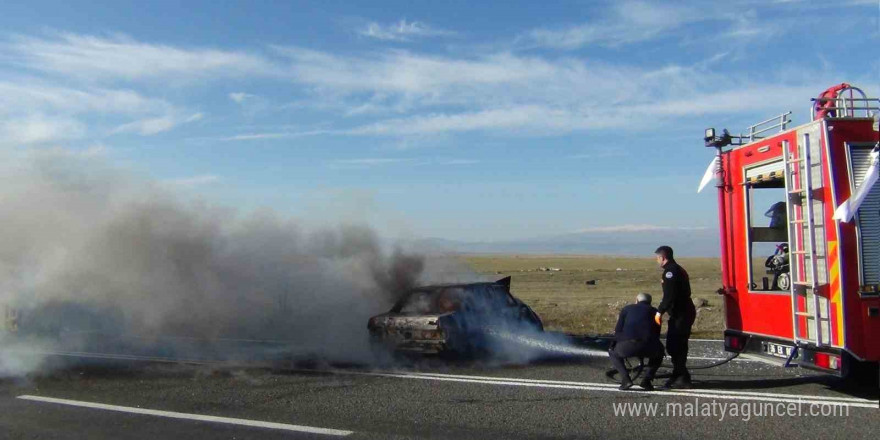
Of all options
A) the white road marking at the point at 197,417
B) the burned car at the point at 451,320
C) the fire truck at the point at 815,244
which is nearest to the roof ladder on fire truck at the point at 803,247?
→ the fire truck at the point at 815,244

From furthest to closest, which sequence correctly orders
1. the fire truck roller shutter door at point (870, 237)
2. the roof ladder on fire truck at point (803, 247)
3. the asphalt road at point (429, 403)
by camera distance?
the roof ladder on fire truck at point (803, 247) → the fire truck roller shutter door at point (870, 237) → the asphalt road at point (429, 403)

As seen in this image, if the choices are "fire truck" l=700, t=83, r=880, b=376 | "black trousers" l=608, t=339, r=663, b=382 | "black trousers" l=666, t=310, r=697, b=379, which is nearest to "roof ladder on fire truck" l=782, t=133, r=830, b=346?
"fire truck" l=700, t=83, r=880, b=376

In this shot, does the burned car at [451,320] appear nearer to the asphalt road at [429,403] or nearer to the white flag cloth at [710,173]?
the asphalt road at [429,403]

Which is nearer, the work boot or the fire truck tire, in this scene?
the fire truck tire

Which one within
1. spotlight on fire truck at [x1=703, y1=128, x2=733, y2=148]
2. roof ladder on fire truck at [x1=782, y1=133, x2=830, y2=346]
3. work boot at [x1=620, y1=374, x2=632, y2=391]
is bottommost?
work boot at [x1=620, y1=374, x2=632, y2=391]

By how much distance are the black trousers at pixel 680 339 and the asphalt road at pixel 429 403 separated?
0.32 metres

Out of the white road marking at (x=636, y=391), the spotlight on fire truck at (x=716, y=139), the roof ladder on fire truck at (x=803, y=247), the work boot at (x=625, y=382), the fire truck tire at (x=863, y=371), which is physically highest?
the spotlight on fire truck at (x=716, y=139)

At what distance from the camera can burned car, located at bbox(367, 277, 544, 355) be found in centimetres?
991

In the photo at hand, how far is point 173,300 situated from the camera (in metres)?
14.7

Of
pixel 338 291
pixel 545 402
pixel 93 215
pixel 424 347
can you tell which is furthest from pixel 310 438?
pixel 93 215

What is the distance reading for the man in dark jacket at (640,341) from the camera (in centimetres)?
762

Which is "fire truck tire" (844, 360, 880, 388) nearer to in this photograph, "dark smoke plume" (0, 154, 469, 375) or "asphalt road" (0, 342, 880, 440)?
"asphalt road" (0, 342, 880, 440)

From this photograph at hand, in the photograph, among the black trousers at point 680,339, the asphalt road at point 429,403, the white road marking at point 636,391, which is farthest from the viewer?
the black trousers at point 680,339

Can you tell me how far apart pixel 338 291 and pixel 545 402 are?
29.9 feet
